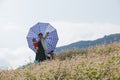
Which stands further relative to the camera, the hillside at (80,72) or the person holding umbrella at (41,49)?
the person holding umbrella at (41,49)

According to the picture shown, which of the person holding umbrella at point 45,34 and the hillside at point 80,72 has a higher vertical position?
the hillside at point 80,72

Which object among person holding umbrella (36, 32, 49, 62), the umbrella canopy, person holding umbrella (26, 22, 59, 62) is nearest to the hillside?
person holding umbrella (36, 32, 49, 62)

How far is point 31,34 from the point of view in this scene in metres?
28.1

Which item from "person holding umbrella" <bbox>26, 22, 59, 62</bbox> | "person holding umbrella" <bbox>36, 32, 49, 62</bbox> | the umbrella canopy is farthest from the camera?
the umbrella canopy

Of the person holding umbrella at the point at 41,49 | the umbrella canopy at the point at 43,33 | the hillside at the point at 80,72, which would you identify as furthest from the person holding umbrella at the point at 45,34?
the hillside at the point at 80,72

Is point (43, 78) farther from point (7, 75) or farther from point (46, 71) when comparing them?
point (7, 75)

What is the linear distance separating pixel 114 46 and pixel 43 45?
12.0 ft

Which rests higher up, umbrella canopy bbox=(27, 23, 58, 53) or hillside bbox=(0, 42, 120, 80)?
hillside bbox=(0, 42, 120, 80)

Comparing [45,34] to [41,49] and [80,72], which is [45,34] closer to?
[41,49]

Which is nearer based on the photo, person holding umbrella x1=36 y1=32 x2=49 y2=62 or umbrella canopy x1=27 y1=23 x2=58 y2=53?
person holding umbrella x1=36 y1=32 x2=49 y2=62

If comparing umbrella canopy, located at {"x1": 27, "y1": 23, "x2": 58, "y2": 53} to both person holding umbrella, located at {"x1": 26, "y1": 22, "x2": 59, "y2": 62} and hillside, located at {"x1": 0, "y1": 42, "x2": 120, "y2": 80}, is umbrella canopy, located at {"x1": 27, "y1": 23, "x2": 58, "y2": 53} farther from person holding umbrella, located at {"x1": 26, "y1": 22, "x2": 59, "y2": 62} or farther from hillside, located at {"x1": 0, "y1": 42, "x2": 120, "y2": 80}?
hillside, located at {"x1": 0, "y1": 42, "x2": 120, "y2": 80}

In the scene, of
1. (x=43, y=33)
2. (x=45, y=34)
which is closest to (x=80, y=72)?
(x=45, y=34)

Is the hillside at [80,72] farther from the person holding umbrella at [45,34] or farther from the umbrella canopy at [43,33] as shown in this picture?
the umbrella canopy at [43,33]

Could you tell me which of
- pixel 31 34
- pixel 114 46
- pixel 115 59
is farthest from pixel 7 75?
pixel 31 34
